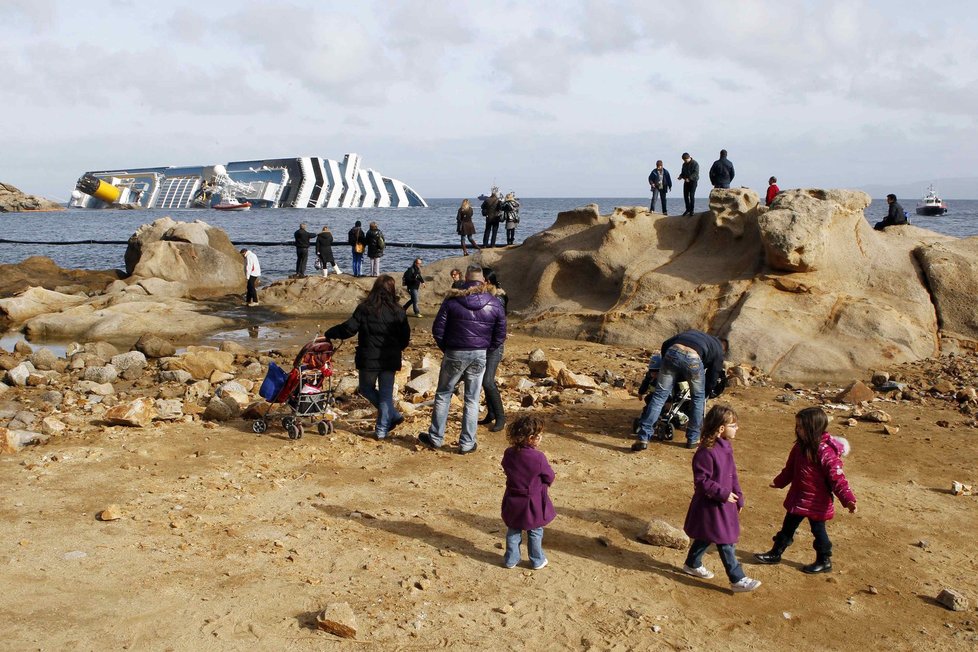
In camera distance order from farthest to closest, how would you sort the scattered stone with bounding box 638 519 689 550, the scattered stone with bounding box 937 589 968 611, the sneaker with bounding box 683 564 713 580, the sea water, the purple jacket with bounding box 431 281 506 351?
the sea water < the purple jacket with bounding box 431 281 506 351 < the scattered stone with bounding box 638 519 689 550 < the sneaker with bounding box 683 564 713 580 < the scattered stone with bounding box 937 589 968 611

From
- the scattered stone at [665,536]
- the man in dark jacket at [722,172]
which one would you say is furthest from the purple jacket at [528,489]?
the man in dark jacket at [722,172]

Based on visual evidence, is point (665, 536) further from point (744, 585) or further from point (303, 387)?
point (303, 387)

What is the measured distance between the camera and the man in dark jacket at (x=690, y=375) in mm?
8609

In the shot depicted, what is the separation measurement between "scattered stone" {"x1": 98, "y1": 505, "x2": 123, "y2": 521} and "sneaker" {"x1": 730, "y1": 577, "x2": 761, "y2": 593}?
4.62 metres

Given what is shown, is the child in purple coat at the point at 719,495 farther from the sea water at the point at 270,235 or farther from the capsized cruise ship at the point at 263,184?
the capsized cruise ship at the point at 263,184

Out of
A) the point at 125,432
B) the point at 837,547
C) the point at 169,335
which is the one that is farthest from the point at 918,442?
the point at 169,335

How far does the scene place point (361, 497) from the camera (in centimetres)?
743

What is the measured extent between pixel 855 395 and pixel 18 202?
422 ft

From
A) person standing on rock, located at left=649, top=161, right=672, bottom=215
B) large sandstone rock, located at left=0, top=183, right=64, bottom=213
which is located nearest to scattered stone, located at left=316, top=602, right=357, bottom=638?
person standing on rock, located at left=649, top=161, right=672, bottom=215

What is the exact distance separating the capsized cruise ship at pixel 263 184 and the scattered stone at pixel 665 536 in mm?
85562

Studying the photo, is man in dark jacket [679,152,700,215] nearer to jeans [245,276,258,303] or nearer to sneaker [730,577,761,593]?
jeans [245,276,258,303]

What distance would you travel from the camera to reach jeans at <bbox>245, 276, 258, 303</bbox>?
70.8 feet

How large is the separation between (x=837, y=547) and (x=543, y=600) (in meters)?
2.49

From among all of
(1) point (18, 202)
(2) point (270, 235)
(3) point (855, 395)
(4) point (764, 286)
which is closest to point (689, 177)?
(4) point (764, 286)
